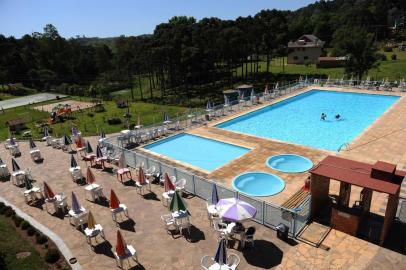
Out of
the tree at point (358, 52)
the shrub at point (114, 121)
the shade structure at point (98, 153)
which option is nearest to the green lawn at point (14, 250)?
the shade structure at point (98, 153)

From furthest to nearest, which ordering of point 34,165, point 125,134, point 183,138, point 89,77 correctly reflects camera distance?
point 89,77, point 183,138, point 125,134, point 34,165

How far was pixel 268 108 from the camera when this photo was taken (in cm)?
3347

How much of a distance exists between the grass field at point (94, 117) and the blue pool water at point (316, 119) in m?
9.83

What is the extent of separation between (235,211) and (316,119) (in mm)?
21402

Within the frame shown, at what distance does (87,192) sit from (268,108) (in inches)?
881

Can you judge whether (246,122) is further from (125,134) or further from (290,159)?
(125,134)

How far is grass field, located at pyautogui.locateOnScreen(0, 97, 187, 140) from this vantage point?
3048cm

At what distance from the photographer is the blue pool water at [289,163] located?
18.3 m

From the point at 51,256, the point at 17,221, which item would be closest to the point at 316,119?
the point at 51,256

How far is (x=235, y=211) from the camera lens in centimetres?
1148

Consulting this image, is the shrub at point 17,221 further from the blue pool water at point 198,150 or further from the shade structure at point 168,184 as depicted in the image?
the blue pool water at point 198,150

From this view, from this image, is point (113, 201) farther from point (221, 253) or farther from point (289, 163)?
point (289, 163)

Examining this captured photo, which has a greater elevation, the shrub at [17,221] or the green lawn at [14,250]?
the shrub at [17,221]

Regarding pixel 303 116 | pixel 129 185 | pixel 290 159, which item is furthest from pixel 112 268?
pixel 303 116
